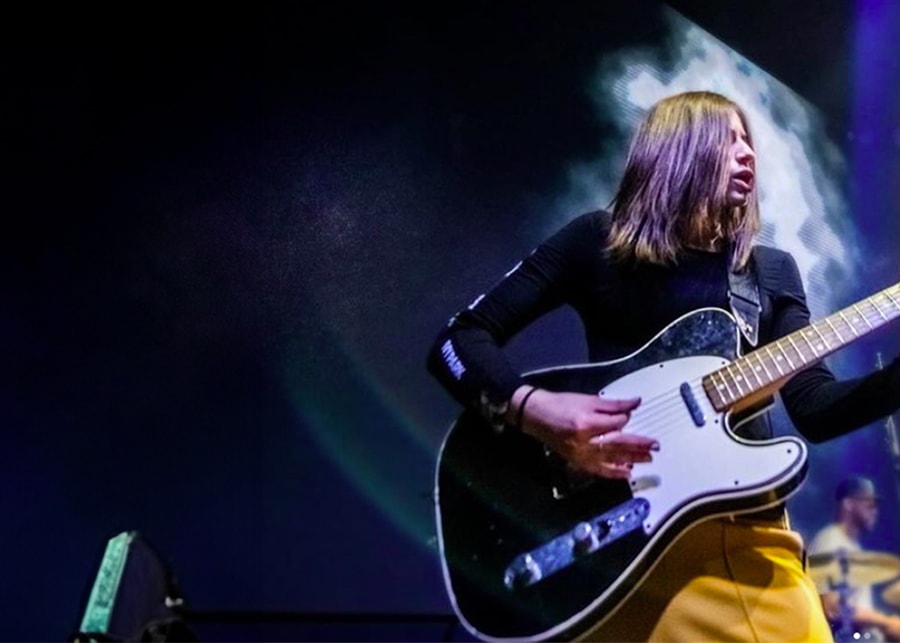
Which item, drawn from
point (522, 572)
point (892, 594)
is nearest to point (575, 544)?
point (522, 572)

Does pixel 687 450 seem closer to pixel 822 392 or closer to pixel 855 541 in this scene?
pixel 822 392

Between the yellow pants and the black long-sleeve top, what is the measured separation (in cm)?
18

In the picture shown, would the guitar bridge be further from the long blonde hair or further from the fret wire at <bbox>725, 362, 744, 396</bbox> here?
the long blonde hair

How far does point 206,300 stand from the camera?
2123mm

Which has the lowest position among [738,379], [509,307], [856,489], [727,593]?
[727,593]

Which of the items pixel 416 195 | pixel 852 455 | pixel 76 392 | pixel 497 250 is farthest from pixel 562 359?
pixel 76 392

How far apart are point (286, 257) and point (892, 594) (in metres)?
1.67

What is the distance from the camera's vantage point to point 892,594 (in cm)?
249

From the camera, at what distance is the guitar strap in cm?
152

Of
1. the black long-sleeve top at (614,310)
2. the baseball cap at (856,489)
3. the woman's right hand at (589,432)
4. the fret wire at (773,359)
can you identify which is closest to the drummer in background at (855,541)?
the baseball cap at (856,489)

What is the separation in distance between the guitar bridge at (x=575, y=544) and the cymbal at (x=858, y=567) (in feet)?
4.10

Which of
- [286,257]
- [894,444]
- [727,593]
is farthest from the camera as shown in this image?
[894,444]

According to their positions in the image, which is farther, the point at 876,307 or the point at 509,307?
the point at 509,307

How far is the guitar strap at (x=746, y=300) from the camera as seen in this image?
1.52 m
